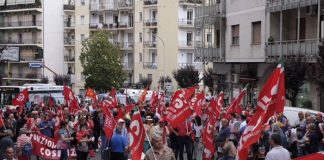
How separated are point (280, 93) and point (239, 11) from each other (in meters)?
25.6

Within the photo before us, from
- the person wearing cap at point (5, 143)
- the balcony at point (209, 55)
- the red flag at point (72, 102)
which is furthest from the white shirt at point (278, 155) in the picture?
the balcony at point (209, 55)

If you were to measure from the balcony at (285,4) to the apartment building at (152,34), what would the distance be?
31950 millimetres

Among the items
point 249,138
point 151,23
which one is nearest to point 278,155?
point 249,138

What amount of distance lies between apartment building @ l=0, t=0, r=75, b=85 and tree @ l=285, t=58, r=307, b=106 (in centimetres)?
5396

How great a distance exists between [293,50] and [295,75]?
2.17 metres

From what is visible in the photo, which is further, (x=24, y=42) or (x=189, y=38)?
(x=24, y=42)

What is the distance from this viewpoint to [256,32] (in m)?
35.6

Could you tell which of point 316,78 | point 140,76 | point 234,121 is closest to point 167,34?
point 140,76

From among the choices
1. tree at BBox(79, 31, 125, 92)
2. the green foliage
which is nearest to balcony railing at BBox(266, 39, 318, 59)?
tree at BBox(79, 31, 125, 92)

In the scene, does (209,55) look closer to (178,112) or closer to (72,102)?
(72,102)

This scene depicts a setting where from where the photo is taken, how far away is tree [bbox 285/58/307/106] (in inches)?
1163

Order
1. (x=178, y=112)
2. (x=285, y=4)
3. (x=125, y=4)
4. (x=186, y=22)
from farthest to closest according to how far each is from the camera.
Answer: (x=125, y=4), (x=186, y=22), (x=285, y=4), (x=178, y=112)

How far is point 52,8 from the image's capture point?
83750 millimetres

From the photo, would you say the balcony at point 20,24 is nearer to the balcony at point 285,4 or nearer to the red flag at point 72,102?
the balcony at point 285,4
